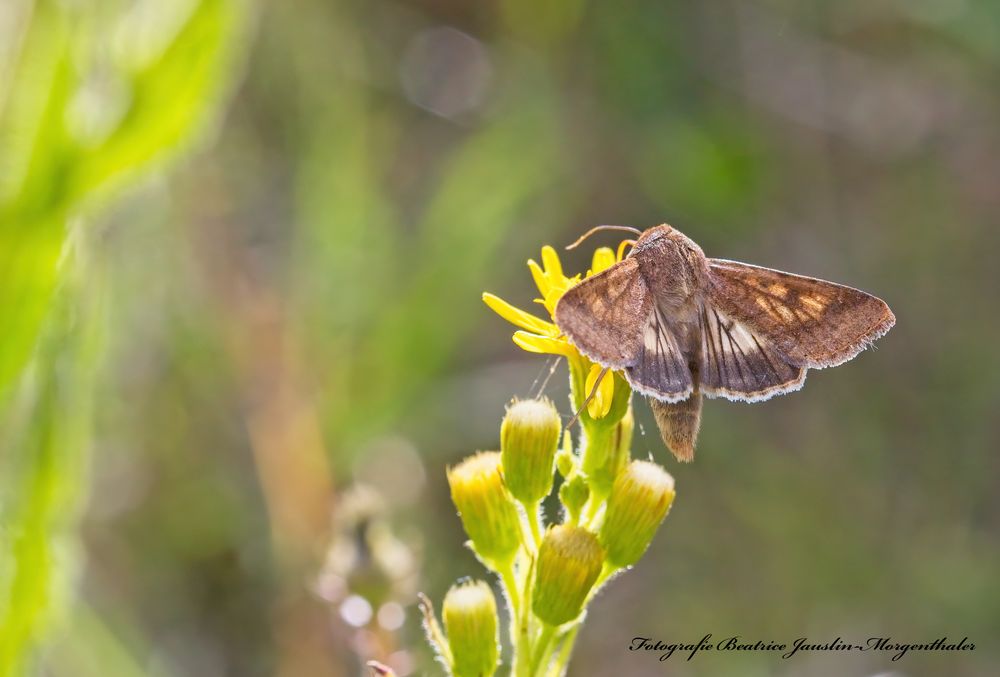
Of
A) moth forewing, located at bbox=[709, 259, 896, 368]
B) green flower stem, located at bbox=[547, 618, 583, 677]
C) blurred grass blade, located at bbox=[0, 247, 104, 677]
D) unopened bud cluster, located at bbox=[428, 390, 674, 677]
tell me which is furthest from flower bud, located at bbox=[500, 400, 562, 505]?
blurred grass blade, located at bbox=[0, 247, 104, 677]

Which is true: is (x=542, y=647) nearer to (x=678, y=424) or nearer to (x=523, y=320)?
(x=678, y=424)

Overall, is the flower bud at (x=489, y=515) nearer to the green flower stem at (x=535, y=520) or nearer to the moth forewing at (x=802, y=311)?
the green flower stem at (x=535, y=520)

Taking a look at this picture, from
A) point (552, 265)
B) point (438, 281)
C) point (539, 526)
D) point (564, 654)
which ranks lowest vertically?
point (564, 654)

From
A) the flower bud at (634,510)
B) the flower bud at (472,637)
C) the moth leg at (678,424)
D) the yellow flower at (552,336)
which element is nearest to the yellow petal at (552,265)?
the yellow flower at (552,336)

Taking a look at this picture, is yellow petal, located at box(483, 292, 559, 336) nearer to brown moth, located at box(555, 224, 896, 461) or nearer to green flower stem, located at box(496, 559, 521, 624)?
brown moth, located at box(555, 224, 896, 461)

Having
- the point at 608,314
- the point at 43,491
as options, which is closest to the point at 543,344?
the point at 608,314

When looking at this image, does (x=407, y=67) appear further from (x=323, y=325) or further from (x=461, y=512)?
(x=461, y=512)
